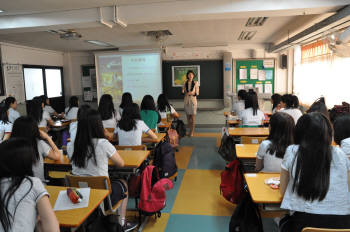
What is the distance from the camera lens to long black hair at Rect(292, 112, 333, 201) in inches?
65.0

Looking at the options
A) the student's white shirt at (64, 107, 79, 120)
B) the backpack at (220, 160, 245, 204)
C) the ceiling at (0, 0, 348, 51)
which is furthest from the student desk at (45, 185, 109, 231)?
the student's white shirt at (64, 107, 79, 120)

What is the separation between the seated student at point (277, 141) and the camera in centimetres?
244

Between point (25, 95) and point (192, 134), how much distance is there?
488 cm

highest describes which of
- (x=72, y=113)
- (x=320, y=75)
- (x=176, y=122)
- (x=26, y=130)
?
(x=320, y=75)

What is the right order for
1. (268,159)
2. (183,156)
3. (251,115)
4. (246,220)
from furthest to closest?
(183,156), (251,115), (268,159), (246,220)

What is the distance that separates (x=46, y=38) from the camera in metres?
6.54

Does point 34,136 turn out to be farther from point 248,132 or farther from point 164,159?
point 248,132

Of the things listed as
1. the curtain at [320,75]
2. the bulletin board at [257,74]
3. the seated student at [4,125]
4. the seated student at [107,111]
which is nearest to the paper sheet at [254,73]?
the bulletin board at [257,74]

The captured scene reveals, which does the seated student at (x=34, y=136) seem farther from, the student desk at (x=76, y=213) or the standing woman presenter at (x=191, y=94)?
the standing woman presenter at (x=191, y=94)

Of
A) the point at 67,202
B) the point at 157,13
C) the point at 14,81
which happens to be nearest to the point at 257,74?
the point at 157,13

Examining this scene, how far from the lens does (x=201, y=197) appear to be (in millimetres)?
3625

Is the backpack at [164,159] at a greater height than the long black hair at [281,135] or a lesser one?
lesser

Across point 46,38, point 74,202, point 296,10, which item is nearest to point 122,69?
point 46,38

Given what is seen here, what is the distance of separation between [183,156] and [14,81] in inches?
199
